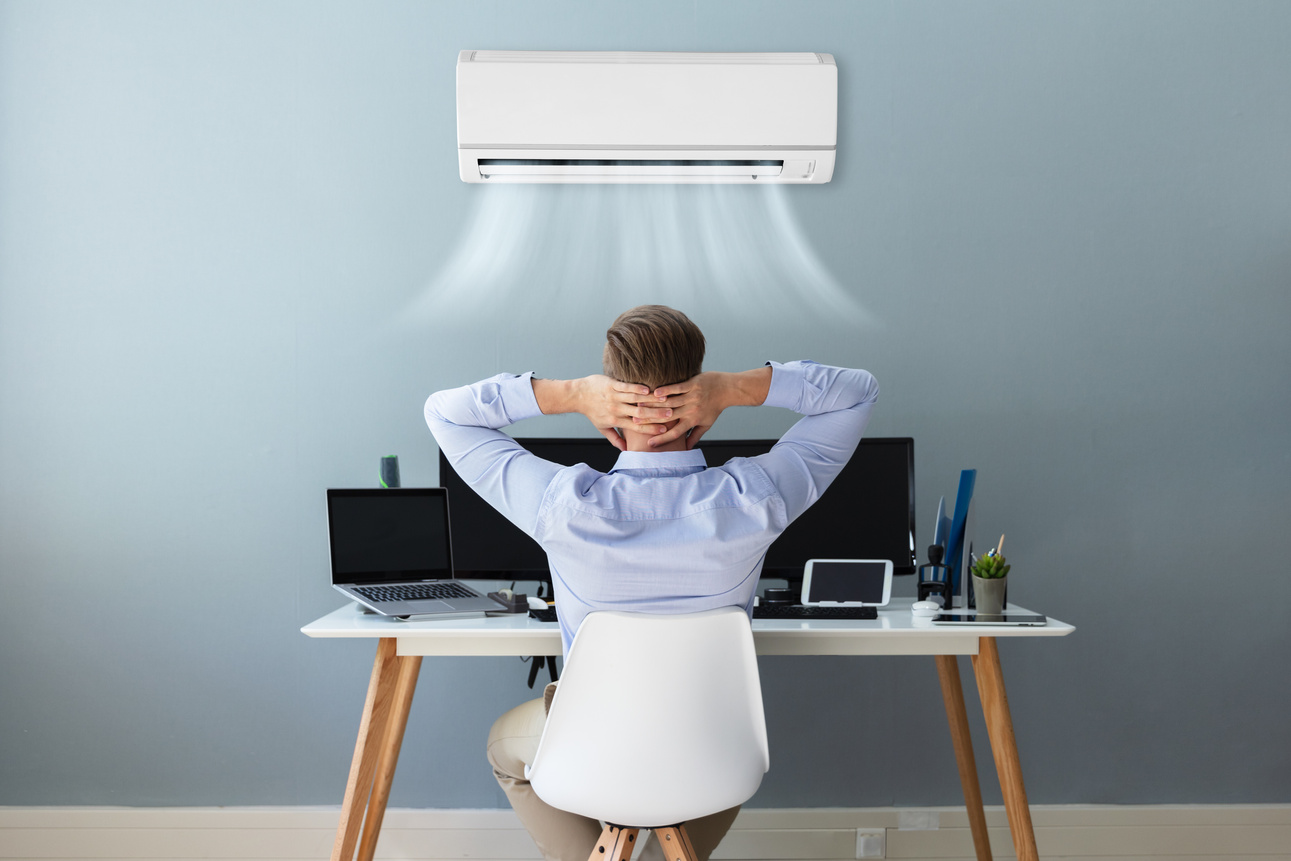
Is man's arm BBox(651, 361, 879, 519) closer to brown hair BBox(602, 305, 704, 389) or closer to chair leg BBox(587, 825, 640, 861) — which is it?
brown hair BBox(602, 305, 704, 389)

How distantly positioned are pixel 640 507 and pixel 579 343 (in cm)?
115

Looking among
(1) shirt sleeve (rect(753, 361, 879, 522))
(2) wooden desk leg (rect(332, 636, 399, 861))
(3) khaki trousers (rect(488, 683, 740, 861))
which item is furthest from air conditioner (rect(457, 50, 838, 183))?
(3) khaki trousers (rect(488, 683, 740, 861))

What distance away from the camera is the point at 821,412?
56.9 inches

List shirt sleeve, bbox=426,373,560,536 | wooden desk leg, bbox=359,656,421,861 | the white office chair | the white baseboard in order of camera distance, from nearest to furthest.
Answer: the white office chair < shirt sleeve, bbox=426,373,560,536 < wooden desk leg, bbox=359,656,421,861 < the white baseboard

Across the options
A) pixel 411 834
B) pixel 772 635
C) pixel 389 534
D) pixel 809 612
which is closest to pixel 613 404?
pixel 772 635

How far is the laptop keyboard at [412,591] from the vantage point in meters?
1.90

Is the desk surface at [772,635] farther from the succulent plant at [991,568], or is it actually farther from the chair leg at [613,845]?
the chair leg at [613,845]

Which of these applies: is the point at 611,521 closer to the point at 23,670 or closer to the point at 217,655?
the point at 217,655

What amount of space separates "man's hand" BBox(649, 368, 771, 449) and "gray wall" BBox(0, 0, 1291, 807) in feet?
3.02

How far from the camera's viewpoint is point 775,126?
223 centimetres

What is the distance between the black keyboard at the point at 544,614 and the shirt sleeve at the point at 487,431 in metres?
0.50

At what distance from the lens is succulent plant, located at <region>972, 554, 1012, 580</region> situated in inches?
72.7

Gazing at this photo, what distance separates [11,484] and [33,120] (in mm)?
982

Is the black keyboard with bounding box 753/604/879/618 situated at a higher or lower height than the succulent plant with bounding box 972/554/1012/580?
lower
